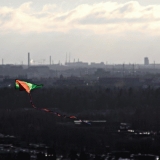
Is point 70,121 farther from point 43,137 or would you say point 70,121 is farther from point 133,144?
point 133,144

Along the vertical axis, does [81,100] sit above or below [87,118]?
above

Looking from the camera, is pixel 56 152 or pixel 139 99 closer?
pixel 56 152

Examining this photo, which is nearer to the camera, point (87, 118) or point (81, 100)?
point (87, 118)

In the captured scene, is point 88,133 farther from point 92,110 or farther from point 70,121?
point 92,110

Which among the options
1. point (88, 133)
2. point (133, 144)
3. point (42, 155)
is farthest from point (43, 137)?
point (42, 155)

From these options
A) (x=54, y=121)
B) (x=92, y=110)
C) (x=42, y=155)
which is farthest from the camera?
(x=92, y=110)

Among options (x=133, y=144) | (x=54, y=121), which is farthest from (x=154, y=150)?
(x=54, y=121)

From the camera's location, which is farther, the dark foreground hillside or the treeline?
the treeline

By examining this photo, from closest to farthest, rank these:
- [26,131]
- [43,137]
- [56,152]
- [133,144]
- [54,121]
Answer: [56,152]
[133,144]
[43,137]
[26,131]
[54,121]

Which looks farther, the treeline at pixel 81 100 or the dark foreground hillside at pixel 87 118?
the treeline at pixel 81 100
